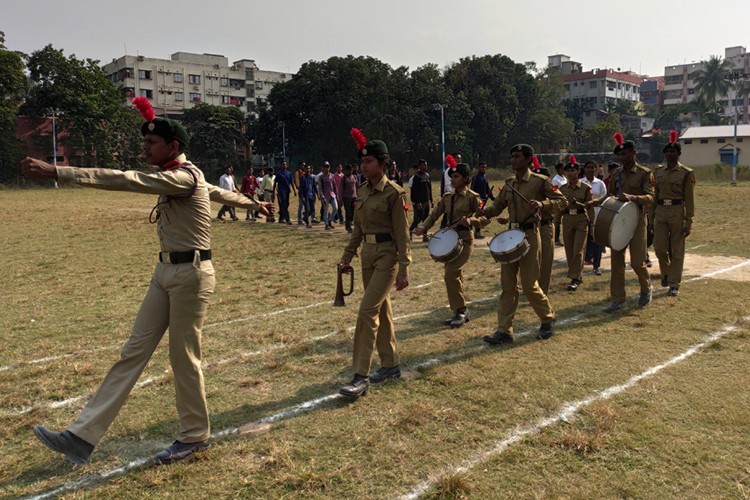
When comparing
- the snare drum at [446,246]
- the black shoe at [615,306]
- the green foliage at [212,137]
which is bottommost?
the black shoe at [615,306]

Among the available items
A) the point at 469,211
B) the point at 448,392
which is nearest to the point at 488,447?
the point at 448,392

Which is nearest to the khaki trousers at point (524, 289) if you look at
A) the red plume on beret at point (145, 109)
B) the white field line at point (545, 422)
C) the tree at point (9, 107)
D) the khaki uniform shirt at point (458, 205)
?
the khaki uniform shirt at point (458, 205)

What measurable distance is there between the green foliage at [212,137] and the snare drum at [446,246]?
58035 mm

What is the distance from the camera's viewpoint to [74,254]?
13.3 metres

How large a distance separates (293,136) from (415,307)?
56342 millimetres

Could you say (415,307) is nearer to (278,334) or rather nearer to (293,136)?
(278,334)

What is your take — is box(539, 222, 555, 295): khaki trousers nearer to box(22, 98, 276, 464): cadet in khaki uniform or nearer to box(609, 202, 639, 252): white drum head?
box(609, 202, 639, 252): white drum head

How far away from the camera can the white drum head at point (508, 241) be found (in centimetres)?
638

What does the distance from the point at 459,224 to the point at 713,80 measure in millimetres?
99279

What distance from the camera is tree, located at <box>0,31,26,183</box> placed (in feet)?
158

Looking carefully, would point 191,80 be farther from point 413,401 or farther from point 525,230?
point 413,401

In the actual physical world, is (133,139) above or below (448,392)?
above

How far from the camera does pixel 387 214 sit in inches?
204

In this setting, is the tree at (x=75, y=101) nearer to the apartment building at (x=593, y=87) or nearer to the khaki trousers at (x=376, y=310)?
the khaki trousers at (x=376, y=310)
